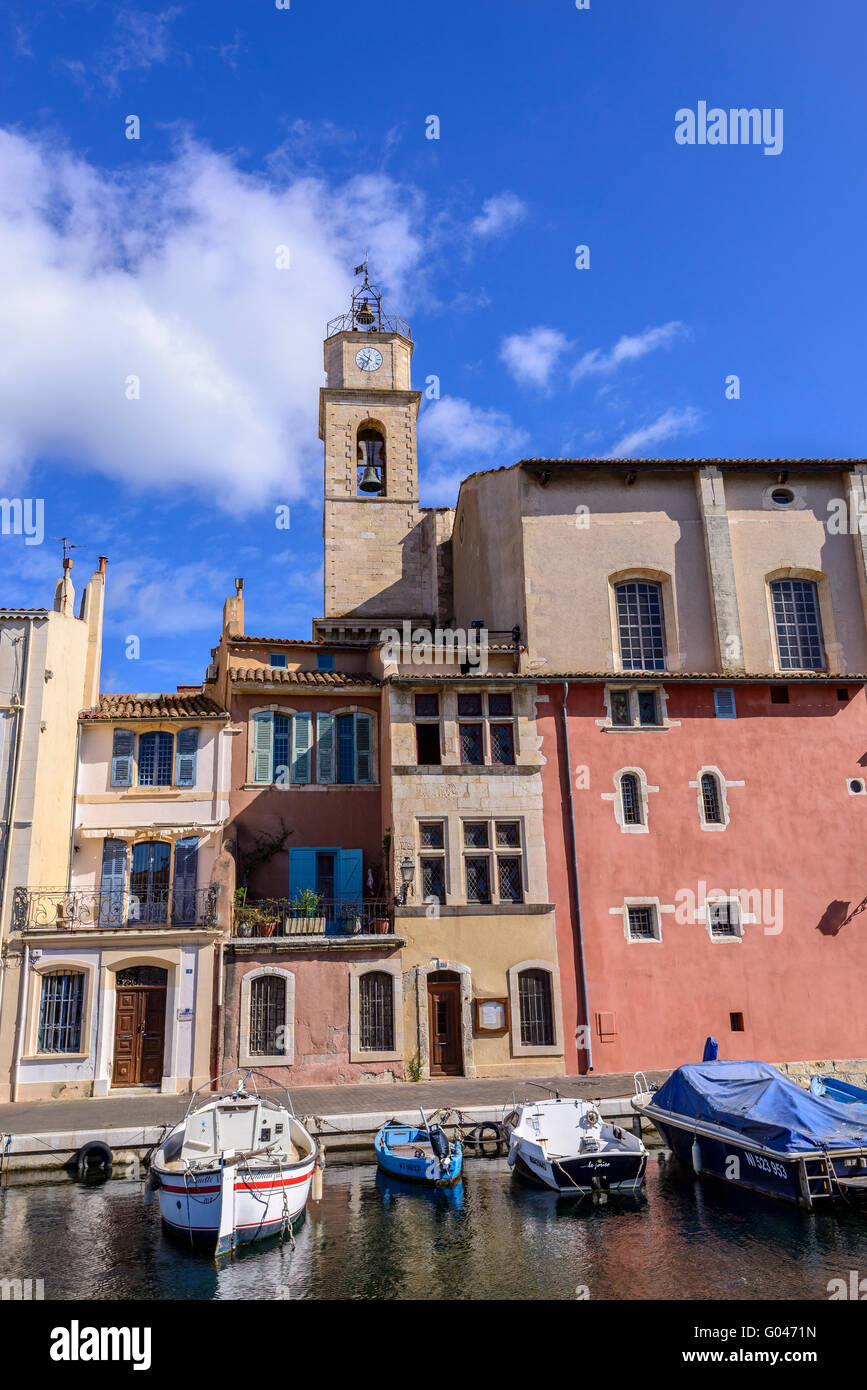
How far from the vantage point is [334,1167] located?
19.5 m

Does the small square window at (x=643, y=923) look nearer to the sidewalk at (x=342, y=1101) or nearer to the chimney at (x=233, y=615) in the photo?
the sidewalk at (x=342, y=1101)

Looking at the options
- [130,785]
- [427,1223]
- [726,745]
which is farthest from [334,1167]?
[726,745]

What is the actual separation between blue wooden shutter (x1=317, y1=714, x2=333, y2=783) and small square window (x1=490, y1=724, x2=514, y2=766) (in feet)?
15.7

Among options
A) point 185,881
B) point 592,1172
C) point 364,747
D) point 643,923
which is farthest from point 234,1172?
point 364,747

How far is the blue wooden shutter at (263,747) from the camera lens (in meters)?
28.6

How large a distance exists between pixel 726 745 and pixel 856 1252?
52.4 ft

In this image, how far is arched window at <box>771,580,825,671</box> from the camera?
109 ft

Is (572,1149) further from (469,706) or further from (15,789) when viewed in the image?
(15,789)

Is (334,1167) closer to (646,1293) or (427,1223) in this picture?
(427,1223)

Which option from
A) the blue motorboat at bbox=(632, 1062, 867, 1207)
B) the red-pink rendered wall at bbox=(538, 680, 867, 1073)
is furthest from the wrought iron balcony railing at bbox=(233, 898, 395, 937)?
the blue motorboat at bbox=(632, 1062, 867, 1207)

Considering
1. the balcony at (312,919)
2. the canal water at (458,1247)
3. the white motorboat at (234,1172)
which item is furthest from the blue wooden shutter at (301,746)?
the canal water at (458,1247)

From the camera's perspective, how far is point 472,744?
92.6ft

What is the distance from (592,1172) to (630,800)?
12.2 metres

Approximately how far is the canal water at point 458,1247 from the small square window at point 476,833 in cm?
996
